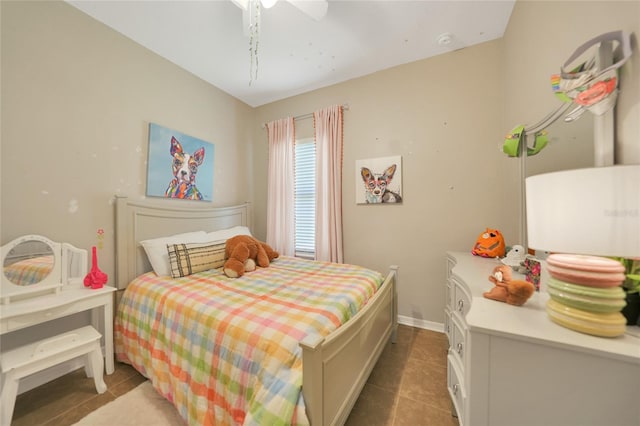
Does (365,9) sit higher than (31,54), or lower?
higher

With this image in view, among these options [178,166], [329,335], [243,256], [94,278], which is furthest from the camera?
[178,166]

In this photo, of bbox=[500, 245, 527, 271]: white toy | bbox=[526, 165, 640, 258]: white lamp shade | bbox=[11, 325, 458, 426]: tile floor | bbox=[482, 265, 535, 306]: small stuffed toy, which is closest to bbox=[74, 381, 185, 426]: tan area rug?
bbox=[11, 325, 458, 426]: tile floor

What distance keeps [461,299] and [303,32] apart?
95.8 inches

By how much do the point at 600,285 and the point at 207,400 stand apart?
168 cm

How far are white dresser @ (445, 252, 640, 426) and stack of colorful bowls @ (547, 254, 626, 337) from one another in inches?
1.2

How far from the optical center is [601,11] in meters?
0.93

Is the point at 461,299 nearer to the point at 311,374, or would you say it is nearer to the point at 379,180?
the point at 311,374

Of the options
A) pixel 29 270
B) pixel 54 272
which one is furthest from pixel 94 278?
pixel 29 270

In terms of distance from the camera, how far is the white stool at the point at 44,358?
1245 millimetres

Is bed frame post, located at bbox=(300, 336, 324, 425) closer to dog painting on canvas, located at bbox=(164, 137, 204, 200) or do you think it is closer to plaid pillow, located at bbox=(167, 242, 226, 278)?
plaid pillow, located at bbox=(167, 242, 226, 278)

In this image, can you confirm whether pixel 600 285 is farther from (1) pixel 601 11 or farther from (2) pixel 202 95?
(2) pixel 202 95

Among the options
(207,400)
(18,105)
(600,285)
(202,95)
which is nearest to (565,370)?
(600,285)

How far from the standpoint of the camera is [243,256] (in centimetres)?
216

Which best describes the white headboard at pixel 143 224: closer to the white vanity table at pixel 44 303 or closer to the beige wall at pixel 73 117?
the beige wall at pixel 73 117
